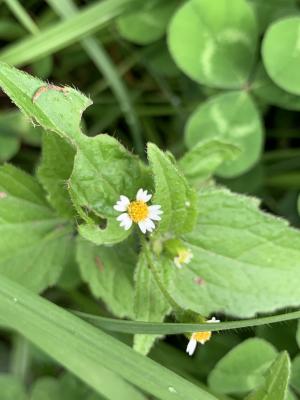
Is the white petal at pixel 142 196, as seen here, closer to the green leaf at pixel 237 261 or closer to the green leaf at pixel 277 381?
the green leaf at pixel 237 261

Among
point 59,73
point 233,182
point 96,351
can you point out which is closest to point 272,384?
point 96,351

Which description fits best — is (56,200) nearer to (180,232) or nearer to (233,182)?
(180,232)

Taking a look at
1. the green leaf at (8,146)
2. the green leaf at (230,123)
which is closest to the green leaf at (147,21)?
the green leaf at (230,123)

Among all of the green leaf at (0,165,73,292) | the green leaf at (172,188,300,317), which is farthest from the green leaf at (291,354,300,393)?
the green leaf at (0,165,73,292)

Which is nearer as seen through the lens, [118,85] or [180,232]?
[180,232]

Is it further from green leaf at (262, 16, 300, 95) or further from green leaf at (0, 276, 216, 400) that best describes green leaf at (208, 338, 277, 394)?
green leaf at (262, 16, 300, 95)

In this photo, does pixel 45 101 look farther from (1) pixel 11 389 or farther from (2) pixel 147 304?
(1) pixel 11 389

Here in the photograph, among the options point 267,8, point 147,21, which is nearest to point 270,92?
point 267,8
